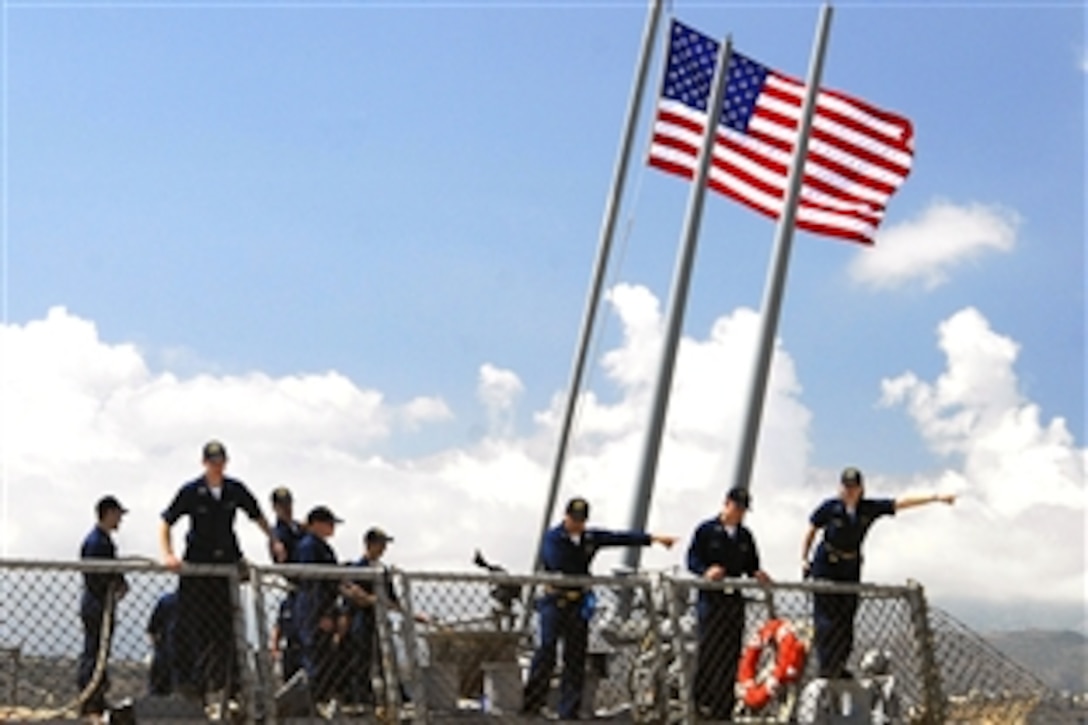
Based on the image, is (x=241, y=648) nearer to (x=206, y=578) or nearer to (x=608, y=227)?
(x=206, y=578)

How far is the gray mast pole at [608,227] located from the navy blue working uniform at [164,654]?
9.08 metres

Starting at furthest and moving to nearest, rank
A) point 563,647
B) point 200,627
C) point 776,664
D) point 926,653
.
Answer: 1. point 926,653
2. point 776,664
3. point 563,647
4. point 200,627

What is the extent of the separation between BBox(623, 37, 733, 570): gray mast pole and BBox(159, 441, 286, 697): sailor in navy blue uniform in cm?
653

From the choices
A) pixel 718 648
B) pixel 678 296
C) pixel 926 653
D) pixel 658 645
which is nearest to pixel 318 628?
pixel 658 645

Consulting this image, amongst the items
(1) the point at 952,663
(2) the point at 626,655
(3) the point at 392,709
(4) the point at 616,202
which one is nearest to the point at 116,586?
(3) the point at 392,709

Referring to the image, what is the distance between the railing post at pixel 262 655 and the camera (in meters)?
10.5

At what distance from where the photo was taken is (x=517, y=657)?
12.3 metres

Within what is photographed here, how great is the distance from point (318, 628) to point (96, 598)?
4.46 ft

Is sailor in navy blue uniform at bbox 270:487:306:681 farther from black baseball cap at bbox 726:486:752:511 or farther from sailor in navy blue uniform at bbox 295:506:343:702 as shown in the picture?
black baseball cap at bbox 726:486:752:511

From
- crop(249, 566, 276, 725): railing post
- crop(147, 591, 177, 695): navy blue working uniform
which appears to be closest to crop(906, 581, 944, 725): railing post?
crop(249, 566, 276, 725): railing post

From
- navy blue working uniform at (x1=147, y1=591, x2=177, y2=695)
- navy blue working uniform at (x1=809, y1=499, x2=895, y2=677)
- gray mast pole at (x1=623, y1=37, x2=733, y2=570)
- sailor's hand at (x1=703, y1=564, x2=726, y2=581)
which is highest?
gray mast pole at (x1=623, y1=37, x2=733, y2=570)

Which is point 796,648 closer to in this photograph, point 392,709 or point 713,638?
point 713,638

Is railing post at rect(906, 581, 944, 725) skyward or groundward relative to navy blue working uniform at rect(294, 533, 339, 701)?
skyward

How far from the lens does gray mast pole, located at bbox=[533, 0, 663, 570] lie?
796 inches
